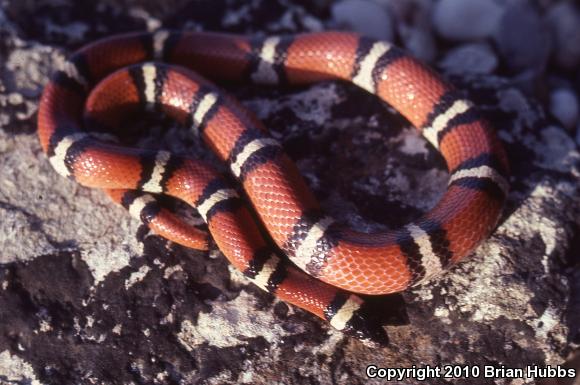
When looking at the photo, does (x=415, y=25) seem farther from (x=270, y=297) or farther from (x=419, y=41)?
(x=270, y=297)

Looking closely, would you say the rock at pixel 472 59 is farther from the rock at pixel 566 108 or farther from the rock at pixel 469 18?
the rock at pixel 566 108

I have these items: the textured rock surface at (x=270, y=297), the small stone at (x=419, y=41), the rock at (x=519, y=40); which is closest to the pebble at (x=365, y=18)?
the small stone at (x=419, y=41)

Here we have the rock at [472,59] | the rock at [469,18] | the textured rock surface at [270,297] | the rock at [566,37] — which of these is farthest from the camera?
the rock at [566,37]

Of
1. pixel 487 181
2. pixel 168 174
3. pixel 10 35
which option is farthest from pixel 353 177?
pixel 10 35

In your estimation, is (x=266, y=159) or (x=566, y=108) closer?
(x=266, y=159)

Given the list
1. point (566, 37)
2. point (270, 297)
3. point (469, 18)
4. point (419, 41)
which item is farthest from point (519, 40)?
point (270, 297)

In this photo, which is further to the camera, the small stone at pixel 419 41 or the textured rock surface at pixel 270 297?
the small stone at pixel 419 41
